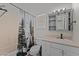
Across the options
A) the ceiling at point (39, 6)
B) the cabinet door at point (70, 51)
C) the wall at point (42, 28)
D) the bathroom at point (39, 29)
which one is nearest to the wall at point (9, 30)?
the bathroom at point (39, 29)

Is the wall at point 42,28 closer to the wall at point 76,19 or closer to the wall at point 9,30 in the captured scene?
the wall at point 76,19

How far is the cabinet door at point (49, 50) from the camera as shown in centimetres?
156

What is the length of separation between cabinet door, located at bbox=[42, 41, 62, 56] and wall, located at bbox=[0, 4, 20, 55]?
0.39m

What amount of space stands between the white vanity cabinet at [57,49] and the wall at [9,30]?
1.20 feet

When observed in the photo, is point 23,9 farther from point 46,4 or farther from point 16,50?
point 16,50

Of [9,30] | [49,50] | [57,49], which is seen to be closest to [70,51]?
[57,49]

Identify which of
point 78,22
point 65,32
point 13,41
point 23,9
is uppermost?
point 23,9

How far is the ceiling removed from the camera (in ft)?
5.15

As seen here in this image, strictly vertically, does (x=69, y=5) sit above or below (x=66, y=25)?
above

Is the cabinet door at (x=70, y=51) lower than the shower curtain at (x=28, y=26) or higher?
lower

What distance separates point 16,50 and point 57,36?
1.92 ft

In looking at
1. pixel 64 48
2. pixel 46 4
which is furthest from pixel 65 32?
pixel 46 4

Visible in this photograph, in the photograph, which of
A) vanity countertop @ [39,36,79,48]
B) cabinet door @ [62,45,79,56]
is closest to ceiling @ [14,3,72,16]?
vanity countertop @ [39,36,79,48]

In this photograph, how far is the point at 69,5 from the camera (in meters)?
1.56
